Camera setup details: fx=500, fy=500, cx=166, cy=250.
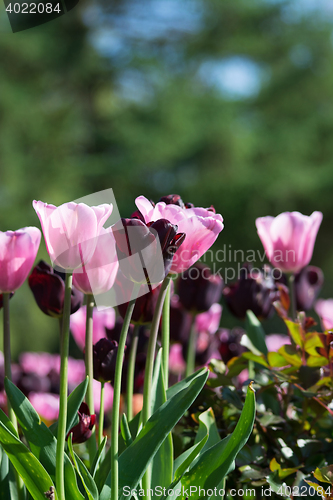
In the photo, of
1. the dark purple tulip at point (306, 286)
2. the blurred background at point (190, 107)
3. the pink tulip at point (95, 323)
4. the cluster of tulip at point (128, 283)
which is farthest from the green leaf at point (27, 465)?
the blurred background at point (190, 107)

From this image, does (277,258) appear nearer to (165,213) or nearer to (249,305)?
(249,305)

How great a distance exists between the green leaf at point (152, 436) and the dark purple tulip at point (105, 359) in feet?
0.36

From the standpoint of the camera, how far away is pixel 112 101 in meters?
7.02

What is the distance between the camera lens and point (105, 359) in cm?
55

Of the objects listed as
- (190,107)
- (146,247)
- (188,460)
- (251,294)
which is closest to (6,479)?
(188,460)

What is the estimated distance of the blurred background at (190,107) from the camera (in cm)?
586

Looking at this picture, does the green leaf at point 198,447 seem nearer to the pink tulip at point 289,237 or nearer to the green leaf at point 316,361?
the green leaf at point 316,361

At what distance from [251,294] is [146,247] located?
38cm

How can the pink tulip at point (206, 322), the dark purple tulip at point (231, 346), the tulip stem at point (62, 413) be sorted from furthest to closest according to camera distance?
the pink tulip at point (206, 322) → the dark purple tulip at point (231, 346) → the tulip stem at point (62, 413)

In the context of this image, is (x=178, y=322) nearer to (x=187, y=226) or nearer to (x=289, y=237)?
(x=289, y=237)

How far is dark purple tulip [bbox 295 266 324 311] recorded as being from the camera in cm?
82

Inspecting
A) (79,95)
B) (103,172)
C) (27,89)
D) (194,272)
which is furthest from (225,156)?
(194,272)

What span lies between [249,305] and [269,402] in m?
0.15

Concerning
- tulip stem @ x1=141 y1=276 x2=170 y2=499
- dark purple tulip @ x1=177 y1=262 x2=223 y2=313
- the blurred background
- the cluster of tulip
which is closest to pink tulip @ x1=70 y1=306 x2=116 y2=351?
the cluster of tulip
